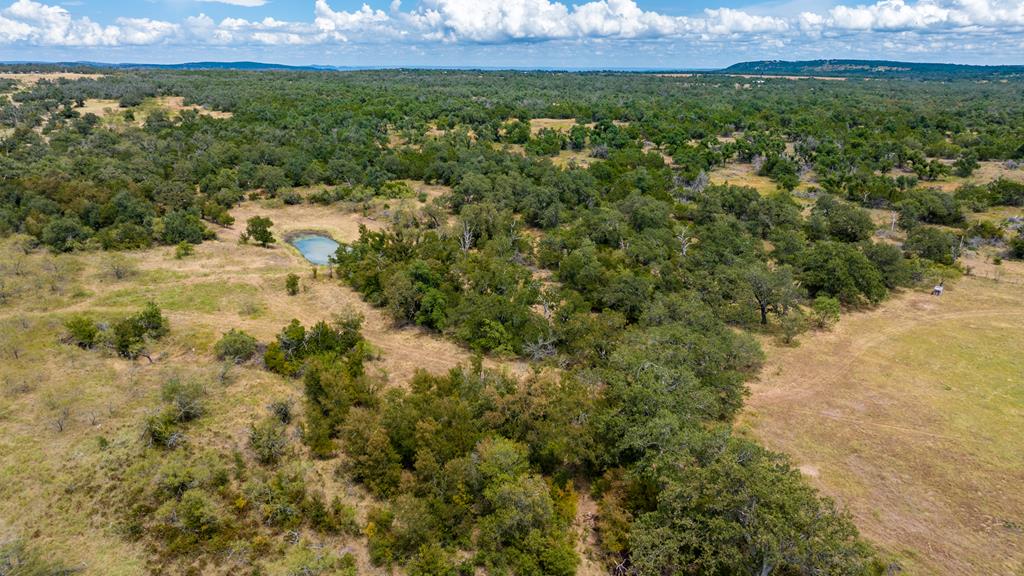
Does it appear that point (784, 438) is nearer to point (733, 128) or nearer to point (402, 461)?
point (402, 461)

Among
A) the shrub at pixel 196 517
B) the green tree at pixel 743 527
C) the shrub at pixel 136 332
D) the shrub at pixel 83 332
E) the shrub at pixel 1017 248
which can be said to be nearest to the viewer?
the green tree at pixel 743 527

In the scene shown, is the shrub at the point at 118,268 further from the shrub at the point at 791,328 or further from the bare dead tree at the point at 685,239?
the shrub at the point at 791,328

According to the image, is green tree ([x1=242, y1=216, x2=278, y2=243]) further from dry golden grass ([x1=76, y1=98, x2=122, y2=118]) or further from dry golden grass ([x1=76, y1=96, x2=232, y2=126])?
dry golden grass ([x1=76, y1=98, x2=122, y2=118])

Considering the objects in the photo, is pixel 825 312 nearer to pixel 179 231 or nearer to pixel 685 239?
pixel 685 239

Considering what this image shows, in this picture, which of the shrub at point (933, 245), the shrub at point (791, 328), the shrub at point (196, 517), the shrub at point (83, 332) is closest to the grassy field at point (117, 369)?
the shrub at point (83, 332)

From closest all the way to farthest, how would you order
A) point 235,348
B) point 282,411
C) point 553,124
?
point 282,411 < point 235,348 < point 553,124

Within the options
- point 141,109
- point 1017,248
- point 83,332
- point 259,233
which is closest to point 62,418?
point 83,332

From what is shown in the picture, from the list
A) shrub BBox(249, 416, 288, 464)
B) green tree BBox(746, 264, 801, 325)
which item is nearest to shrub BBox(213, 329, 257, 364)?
shrub BBox(249, 416, 288, 464)

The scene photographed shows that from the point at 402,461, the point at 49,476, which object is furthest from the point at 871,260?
the point at 49,476
